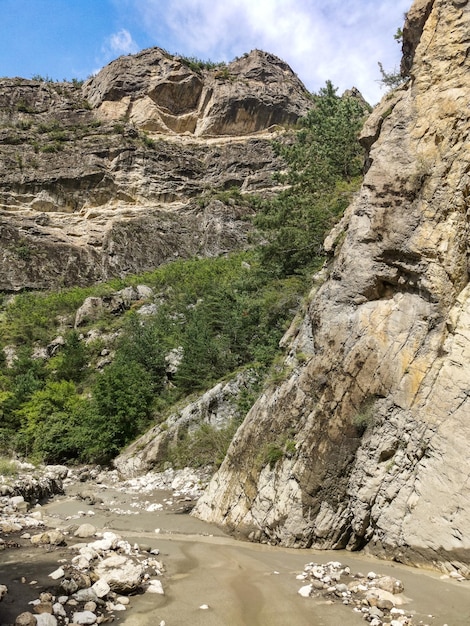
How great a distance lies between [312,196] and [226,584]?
16.4m

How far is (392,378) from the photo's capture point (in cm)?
758

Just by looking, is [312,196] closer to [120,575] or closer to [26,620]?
[120,575]

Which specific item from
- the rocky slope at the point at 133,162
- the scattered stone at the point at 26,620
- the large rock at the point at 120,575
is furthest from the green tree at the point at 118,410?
the rocky slope at the point at 133,162

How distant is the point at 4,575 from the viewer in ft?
19.0

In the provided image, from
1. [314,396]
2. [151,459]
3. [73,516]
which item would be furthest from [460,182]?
[151,459]

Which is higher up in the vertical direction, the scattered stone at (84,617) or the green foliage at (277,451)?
the green foliage at (277,451)

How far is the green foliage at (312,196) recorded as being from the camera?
60.0ft

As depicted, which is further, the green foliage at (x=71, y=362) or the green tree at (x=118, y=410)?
the green foliage at (x=71, y=362)

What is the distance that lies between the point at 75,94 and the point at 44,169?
21490 mm

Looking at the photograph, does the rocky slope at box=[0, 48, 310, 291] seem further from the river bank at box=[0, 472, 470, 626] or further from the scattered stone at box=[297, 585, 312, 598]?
the scattered stone at box=[297, 585, 312, 598]

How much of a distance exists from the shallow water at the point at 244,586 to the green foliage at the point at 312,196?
462 inches

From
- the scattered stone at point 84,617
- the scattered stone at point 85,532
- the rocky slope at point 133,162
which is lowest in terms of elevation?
the scattered stone at point 85,532

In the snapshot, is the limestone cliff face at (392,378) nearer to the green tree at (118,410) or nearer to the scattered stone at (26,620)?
the scattered stone at (26,620)

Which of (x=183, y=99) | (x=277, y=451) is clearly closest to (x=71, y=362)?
(x=277, y=451)
